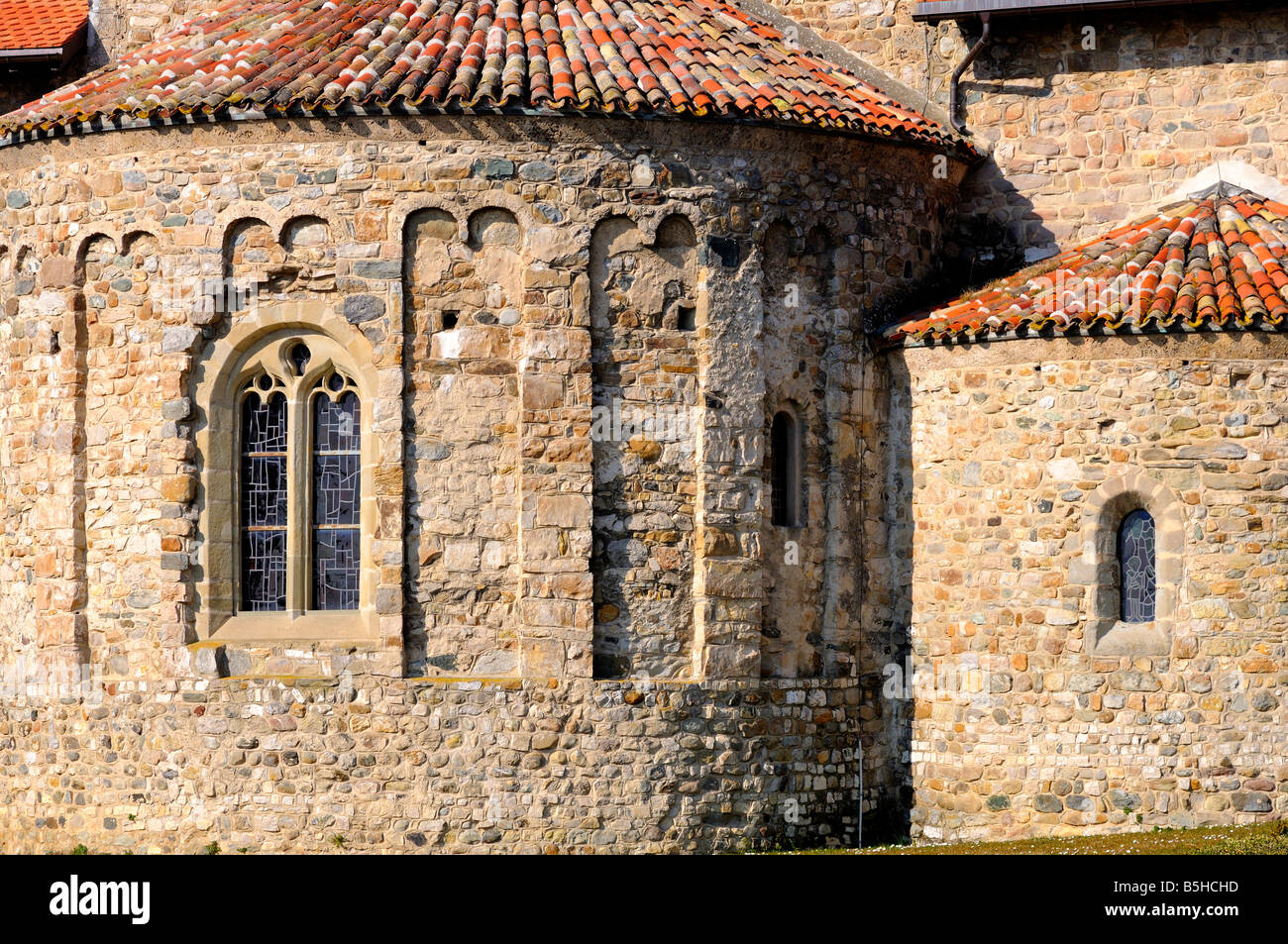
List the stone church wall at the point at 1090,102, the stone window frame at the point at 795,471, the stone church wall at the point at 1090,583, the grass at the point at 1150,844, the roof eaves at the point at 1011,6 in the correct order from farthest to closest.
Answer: the stone church wall at the point at 1090,102
the roof eaves at the point at 1011,6
the stone window frame at the point at 795,471
the stone church wall at the point at 1090,583
the grass at the point at 1150,844

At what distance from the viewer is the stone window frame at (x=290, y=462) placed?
16953mm

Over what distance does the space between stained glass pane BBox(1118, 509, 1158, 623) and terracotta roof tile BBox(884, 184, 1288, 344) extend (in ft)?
5.84

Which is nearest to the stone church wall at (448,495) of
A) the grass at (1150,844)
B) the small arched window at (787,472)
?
the small arched window at (787,472)

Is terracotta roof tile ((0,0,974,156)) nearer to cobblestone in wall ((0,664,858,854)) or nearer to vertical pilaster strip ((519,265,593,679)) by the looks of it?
vertical pilaster strip ((519,265,593,679))

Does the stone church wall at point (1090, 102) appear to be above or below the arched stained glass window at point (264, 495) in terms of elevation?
above

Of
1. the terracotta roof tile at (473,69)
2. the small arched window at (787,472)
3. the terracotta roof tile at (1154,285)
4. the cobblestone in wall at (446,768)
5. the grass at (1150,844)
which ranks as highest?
the terracotta roof tile at (473,69)

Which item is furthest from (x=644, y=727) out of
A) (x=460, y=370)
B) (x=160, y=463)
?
(x=160, y=463)

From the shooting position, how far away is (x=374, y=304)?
16859 millimetres

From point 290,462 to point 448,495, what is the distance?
1555 mm

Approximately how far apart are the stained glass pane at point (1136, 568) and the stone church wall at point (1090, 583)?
14 cm

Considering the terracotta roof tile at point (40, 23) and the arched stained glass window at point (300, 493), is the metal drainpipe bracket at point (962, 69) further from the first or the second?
the terracotta roof tile at point (40, 23)

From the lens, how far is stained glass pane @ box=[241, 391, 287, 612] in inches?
683

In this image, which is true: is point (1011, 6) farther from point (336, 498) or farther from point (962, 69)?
point (336, 498)

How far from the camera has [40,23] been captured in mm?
20750
